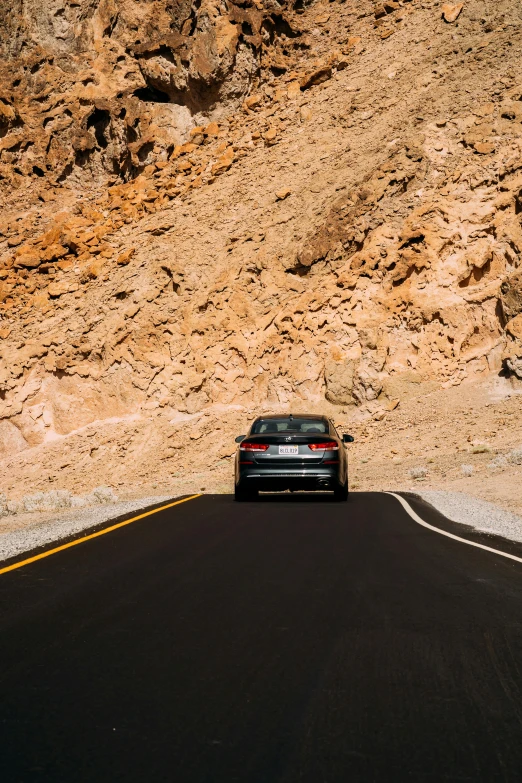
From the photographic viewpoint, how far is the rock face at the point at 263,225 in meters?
36.5

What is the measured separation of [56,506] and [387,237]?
24520 mm

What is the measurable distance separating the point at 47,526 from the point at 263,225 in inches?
1216

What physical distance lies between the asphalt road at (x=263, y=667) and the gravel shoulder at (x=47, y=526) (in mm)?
1353

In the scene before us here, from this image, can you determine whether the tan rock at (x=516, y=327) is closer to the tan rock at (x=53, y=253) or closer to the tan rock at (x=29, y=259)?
the tan rock at (x=53, y=253)

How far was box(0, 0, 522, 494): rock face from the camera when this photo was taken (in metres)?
36.5

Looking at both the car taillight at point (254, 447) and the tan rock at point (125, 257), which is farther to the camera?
the tan rock at point (125, 257)

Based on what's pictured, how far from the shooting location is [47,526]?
41.6 feet

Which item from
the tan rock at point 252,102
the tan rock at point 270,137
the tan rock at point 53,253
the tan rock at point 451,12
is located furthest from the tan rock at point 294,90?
the tan rock at point 53,253

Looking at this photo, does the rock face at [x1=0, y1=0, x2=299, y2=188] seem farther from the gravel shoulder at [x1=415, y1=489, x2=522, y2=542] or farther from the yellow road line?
the yellow road line

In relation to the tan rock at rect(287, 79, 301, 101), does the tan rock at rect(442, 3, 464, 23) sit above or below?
above

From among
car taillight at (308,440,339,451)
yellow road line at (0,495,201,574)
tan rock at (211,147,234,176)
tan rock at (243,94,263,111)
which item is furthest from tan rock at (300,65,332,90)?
yellow road line at (0,495,201,574)

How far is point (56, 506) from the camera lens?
60.5 feet

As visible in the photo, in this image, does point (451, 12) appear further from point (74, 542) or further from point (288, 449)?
point (74, 542)

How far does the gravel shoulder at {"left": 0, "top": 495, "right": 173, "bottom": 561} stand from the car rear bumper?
215 cm
